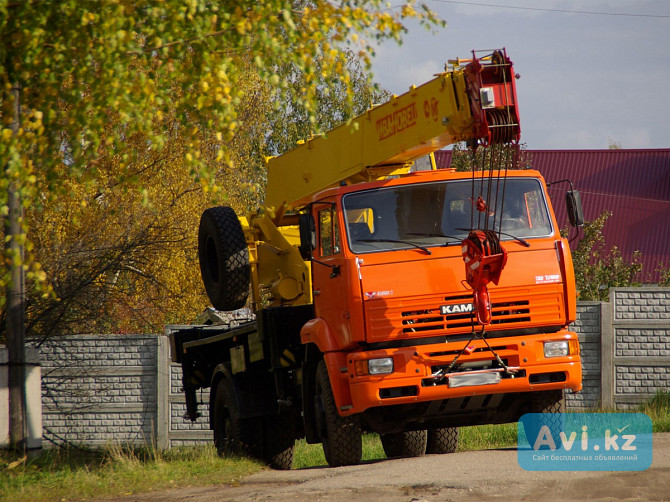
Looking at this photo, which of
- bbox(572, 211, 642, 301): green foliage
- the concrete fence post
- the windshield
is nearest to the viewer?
the windshield

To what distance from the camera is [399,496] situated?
7359mm

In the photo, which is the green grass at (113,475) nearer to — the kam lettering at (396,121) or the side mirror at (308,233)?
the side mirror at (308,233)

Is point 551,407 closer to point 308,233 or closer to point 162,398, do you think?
point 308,233

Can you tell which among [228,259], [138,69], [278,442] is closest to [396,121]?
[228,259]

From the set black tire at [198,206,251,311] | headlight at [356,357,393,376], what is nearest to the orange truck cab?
headlight at [356,357,393,376]

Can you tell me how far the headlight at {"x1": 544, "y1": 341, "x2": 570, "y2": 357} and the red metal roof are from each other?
23.3 metres

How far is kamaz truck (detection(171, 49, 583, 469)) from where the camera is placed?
8.95 meters

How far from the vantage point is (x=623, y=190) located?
3469 cm

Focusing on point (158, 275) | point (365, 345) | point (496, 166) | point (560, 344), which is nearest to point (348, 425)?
point (365, 345)

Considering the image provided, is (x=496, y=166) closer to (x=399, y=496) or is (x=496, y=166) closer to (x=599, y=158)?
(x=399, y=496)

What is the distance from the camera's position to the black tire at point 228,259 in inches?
451

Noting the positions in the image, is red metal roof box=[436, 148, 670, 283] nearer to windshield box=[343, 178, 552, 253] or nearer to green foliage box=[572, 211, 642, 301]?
green foliage box=[572, 211, 642, 301]

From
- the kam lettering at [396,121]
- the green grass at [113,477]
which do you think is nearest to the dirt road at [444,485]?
the green grass at [113,477]

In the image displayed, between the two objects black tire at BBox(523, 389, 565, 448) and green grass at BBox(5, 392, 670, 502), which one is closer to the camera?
green grass at BBox(5, 392, 670, 502)
